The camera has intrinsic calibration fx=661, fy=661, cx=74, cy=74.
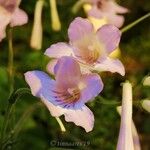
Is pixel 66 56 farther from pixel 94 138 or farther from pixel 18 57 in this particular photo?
pixel 18 57

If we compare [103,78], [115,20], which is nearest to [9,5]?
[115,20]

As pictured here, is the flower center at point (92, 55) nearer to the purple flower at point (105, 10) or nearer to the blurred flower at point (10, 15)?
the blurred flower at point (10, 15)

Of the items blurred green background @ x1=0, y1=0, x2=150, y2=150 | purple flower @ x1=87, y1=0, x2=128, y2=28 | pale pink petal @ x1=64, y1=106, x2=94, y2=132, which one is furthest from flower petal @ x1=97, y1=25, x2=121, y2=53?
blurred green background @ x1=0, y1=0, x2=150, y2=150

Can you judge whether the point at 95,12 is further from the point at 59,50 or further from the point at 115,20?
the point at 59,50

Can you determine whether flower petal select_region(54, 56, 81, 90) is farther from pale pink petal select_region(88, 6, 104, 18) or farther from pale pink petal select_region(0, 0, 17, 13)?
pale pink petal select_region(88, 6, 104, 18)

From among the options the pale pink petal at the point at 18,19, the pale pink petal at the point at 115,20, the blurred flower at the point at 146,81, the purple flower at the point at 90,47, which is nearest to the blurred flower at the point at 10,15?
the pale pink petal at the point at 18,19

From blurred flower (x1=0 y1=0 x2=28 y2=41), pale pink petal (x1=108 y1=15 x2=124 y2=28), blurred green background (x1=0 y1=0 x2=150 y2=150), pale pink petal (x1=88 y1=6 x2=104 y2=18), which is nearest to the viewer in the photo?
blurred flower (x1=0 y1=0 x2=28 y2=41)
